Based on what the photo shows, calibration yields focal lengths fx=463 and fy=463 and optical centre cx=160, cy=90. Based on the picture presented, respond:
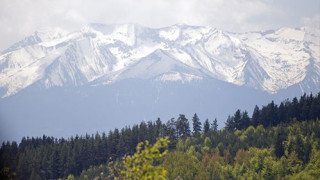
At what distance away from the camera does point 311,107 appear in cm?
12975

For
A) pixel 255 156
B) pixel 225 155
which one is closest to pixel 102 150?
pixel 225 155

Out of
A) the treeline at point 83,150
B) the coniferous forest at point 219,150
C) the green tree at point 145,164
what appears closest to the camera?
the green tree at point 145,164

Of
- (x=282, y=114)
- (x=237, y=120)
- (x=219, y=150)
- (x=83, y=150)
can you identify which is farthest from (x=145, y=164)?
(x=237, y=120)

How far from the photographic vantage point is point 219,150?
390 feet

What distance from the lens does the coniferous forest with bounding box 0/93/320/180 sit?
103m

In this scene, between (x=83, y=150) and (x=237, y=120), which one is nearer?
(x=83, y=150)

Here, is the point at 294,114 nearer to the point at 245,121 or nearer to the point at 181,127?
the point at 245,121

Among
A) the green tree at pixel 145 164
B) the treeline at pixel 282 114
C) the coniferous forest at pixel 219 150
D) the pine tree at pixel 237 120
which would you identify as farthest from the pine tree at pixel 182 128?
the green tree at pixel 145 164

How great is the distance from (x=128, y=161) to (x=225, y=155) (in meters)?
95.4

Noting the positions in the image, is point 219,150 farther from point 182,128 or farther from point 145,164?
point 145,164

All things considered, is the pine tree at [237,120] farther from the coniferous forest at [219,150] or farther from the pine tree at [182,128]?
the pine tree at [182,128]

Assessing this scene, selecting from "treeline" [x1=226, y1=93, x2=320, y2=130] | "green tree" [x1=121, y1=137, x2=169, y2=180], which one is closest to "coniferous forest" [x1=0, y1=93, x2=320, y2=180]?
"treeline" [x1=226, y1=93, x2=320, y2=130]

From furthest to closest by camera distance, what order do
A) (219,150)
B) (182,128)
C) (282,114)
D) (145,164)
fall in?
1. (182,128)
2. (282,114)
3. (219,150)
4. (145,164)

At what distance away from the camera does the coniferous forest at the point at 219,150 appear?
102688mm
